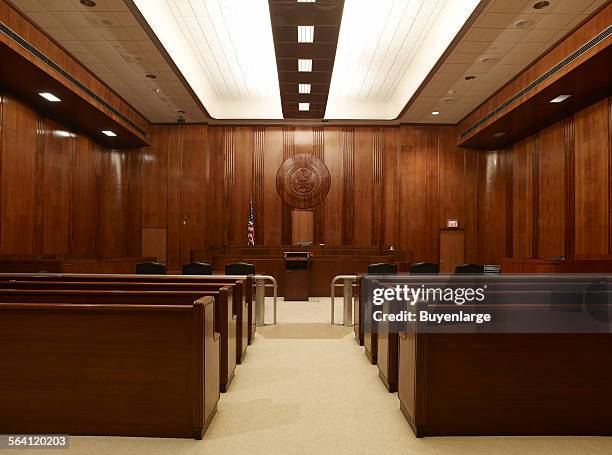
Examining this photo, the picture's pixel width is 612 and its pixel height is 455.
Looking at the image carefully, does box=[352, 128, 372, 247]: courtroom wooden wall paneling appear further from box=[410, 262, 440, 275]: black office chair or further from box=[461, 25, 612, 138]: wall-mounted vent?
box=[410, 262, 440, 275]: black office chair

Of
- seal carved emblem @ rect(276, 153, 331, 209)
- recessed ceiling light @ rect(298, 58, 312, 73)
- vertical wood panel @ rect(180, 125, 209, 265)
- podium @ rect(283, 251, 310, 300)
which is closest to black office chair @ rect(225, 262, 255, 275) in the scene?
podium @ rect(283, 251, 310, 300)

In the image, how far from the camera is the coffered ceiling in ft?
20.6

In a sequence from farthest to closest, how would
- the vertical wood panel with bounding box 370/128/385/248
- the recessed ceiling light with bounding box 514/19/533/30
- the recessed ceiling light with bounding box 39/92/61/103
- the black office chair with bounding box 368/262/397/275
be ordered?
the vertical wood panel with bounding box 370/128/385/248
the recessed ceiling light with bounding box 39/92/61/103
the black office chair with bounding box 368/262/397/275
the recessed ceiling light with bounding box 514/19/533/30

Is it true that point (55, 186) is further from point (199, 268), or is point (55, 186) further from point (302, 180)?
point (302, 180)

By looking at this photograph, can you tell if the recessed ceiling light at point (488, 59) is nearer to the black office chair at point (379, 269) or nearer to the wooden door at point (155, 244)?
the black office chair at point (379, 269)

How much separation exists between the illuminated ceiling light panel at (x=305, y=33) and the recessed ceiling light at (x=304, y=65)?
27.6 inches

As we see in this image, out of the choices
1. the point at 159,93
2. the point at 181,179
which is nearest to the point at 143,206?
the point at 181,179

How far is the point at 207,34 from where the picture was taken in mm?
8016

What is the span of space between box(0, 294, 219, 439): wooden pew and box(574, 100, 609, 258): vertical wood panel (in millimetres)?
7142

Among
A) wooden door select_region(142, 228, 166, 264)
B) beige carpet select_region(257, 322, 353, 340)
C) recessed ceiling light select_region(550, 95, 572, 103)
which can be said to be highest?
recessed ceiling light select_region(550, 95, 572, 103)

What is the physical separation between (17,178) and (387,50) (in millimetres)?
7160

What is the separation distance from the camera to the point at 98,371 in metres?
2.55

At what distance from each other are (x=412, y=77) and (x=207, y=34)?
431 cm

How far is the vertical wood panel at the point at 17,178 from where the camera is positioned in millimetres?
7684
